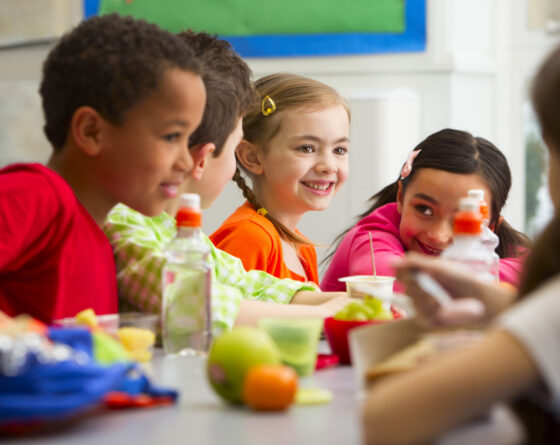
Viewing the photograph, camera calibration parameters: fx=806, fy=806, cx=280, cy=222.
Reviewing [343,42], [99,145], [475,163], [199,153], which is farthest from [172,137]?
[343,42]

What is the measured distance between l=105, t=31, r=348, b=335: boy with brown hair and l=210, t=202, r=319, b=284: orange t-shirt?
21cm

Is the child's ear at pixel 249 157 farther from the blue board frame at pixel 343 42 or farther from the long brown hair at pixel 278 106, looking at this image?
the blue board frame at pixel 343 42

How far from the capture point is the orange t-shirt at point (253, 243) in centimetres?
178

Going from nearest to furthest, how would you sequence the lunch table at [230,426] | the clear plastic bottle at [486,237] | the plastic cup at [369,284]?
the lunch table at [230,426] < the plastic cup at [369,284] < the clear plastic bottle at [486,237]

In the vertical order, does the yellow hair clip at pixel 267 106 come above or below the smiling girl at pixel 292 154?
above

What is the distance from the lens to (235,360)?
0.81 meters

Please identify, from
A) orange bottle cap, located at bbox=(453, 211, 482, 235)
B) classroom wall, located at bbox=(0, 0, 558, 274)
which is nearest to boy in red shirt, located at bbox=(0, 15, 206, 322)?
orange bottle cap, located at bbox=(453, 211, 482, 235)

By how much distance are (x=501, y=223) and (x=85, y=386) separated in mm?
1548

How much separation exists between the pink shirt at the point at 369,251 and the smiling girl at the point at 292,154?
9 cm

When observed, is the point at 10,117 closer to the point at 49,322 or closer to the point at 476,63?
the point at 476,63

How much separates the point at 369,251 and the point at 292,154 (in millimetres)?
317

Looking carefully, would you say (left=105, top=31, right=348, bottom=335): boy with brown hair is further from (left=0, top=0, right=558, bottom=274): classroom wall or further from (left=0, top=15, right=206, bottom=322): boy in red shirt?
(left=0, top=0, right=558, bottom=274): classroom wall

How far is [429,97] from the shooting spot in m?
3.05

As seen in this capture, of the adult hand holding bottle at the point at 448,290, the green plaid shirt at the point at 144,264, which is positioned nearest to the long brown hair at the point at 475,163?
the green plaid shirt at the point at 144,264
